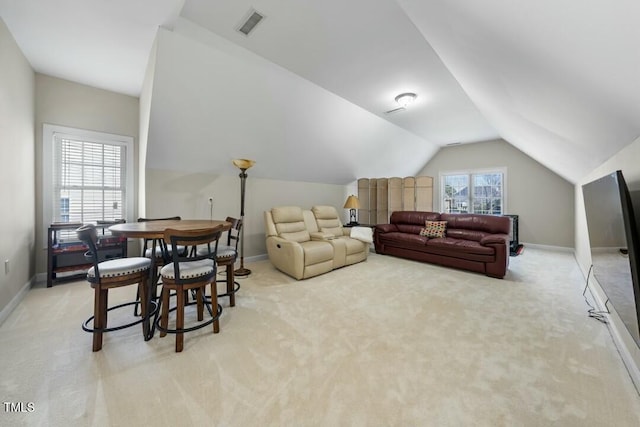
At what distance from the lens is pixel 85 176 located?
11.6 feet

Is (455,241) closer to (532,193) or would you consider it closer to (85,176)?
(532,193)

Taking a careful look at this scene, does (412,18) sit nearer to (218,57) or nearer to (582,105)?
(582,105)

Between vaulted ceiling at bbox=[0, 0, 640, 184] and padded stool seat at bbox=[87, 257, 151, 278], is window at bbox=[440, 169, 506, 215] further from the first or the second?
padded stool seat at bbox=[87, 257, 151, 278]

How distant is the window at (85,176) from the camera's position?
3244 mm

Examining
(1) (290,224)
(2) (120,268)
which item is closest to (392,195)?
(1) (290,224)

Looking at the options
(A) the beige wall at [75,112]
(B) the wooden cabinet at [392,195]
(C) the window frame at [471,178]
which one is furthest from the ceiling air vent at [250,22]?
(C) the window frame at [471,178]

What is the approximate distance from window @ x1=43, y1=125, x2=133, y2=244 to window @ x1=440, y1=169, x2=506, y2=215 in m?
7.53

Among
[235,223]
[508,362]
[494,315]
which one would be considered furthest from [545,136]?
[235,223]

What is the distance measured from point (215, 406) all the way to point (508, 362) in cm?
199

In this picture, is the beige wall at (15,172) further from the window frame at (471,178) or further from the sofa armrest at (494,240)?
the window frame at (471,178)

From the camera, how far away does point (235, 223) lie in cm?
295

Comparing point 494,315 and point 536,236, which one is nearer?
point 494,315

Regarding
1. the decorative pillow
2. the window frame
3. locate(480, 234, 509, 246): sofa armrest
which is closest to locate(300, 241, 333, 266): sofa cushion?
the decorative pillow

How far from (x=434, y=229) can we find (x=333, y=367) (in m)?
3.75
